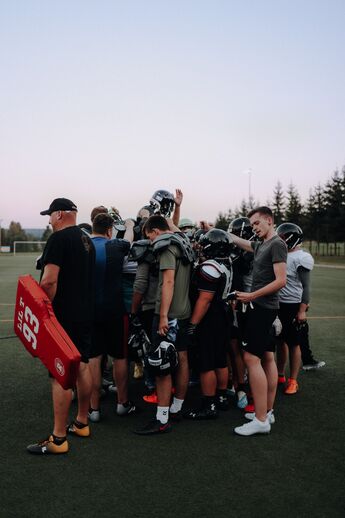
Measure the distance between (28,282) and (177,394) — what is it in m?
2.05

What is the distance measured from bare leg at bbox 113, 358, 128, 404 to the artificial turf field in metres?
0.22

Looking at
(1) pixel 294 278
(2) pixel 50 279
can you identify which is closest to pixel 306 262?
(1) pixel 294 278

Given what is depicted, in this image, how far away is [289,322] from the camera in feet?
19.8

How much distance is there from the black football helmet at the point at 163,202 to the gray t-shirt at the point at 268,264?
1441 millimetres

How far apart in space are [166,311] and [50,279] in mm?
1157

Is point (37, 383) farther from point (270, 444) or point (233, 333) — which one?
point (270, 444)

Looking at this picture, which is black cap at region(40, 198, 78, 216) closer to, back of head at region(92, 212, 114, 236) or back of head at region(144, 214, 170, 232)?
back of head at region(92, 212, 114, 236)

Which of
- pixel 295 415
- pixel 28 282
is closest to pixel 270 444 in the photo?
pixel 295 415

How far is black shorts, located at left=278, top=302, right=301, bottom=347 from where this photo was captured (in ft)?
19.7

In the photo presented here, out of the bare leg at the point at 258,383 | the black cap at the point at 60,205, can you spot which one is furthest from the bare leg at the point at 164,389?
the black cap at the point at 60,205

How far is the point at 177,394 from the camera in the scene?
4969 mm

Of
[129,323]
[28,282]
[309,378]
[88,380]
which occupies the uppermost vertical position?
[28,282]

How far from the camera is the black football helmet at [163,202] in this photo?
566cm

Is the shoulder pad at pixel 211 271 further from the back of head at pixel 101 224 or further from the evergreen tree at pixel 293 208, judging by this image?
the evergreen tree at pixel 293 208
